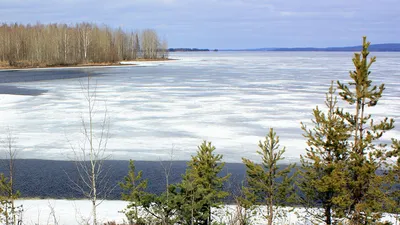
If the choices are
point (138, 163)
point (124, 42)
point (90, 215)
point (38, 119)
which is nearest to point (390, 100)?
point (138, 163)

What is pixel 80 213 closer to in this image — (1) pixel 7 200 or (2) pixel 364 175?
(1) pixel 7 200

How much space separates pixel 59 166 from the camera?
12.1 m

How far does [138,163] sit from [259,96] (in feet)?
47.2

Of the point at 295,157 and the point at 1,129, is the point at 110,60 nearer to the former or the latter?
the point at 1,129

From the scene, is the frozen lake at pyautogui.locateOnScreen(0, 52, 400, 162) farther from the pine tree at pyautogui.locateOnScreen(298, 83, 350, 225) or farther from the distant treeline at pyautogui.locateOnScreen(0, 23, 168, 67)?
the distant treeline at pyautogui.locateOnScreen(0, 23, 168, 67)

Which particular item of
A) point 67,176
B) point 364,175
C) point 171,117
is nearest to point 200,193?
point 364,175

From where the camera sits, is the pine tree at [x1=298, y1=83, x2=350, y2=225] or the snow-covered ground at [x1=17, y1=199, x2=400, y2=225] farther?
the snow-covered ground at [x1=17, y1=199, x2=400, y2=225]

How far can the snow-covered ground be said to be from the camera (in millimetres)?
8578

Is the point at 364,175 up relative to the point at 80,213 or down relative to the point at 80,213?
up

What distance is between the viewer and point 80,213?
8.75 m

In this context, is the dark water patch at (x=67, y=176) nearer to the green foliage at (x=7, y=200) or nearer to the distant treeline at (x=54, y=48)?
the green foliage at (x=7, y=200)

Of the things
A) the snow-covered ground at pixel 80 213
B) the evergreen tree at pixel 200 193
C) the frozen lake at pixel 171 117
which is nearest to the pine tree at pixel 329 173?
the snow-covered ground at pixel 80 213

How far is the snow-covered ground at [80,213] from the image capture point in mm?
8578

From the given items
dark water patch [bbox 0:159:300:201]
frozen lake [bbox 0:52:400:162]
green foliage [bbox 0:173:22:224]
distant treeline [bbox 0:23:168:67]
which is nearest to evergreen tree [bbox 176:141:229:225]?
dark water patch [bbox 0:159:300:201]
